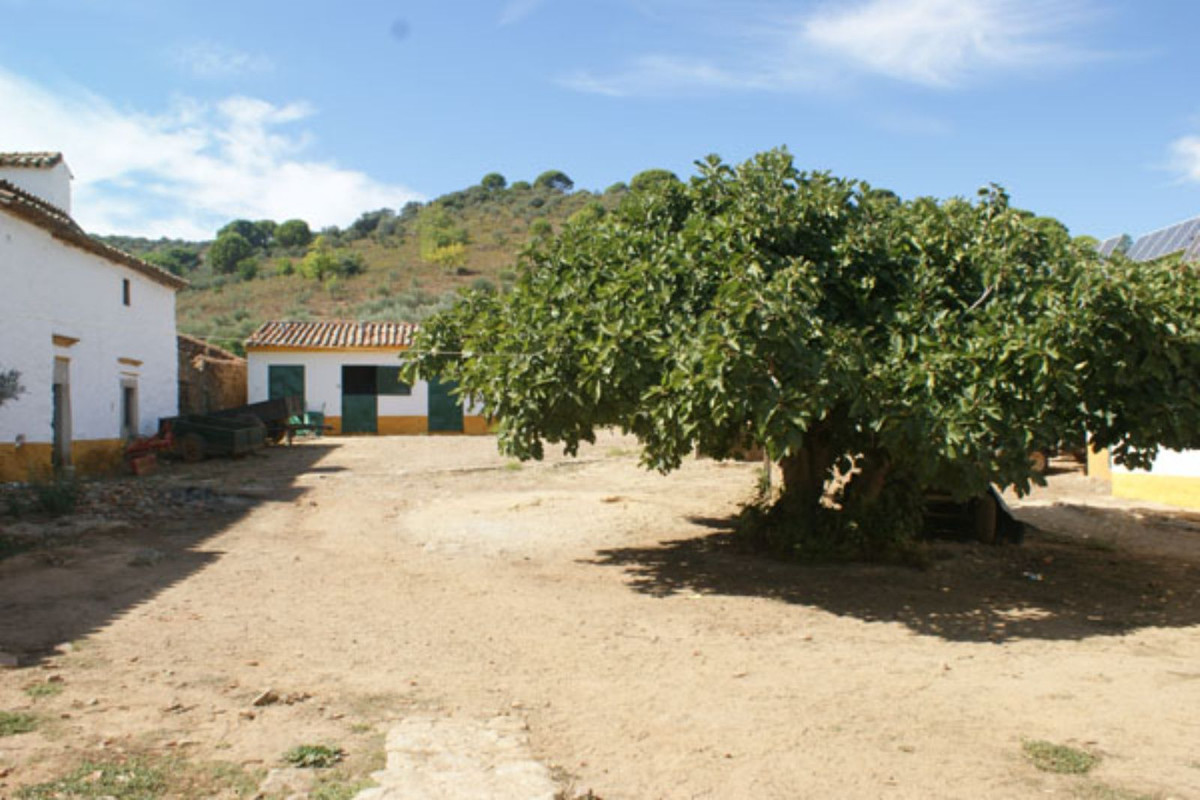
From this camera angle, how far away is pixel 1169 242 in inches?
628

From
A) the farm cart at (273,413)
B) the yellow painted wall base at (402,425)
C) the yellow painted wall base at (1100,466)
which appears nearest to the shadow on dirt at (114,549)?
the farm cart at (273,413)

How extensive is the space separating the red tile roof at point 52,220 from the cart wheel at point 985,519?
14.3 metres

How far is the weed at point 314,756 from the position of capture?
3988 millimetres

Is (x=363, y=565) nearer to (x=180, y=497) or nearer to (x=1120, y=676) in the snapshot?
(x=180, y=497)

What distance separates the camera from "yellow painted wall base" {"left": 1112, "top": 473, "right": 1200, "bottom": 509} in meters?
13.0

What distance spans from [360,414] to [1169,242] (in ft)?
68.3

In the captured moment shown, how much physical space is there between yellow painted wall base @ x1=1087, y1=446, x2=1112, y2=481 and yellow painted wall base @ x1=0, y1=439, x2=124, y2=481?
17586 millimetres

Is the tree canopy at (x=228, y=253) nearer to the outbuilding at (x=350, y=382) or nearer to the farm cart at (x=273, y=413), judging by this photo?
the outbuilding at (x=350, y=382)

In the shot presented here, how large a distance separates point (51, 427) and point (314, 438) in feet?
32.4

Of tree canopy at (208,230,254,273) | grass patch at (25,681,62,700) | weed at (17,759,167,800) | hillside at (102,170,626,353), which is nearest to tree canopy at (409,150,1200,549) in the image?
grass patch at (25,681,62,700)

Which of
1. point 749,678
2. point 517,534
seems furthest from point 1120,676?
point 517,534

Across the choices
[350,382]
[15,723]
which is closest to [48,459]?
[15,723]

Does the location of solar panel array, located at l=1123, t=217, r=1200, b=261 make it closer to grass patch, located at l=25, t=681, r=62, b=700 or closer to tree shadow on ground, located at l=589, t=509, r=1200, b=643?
tree shadow on ground, located at l=589, t=509, r=1200, b=643

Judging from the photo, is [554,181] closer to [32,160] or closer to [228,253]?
[228,253]
